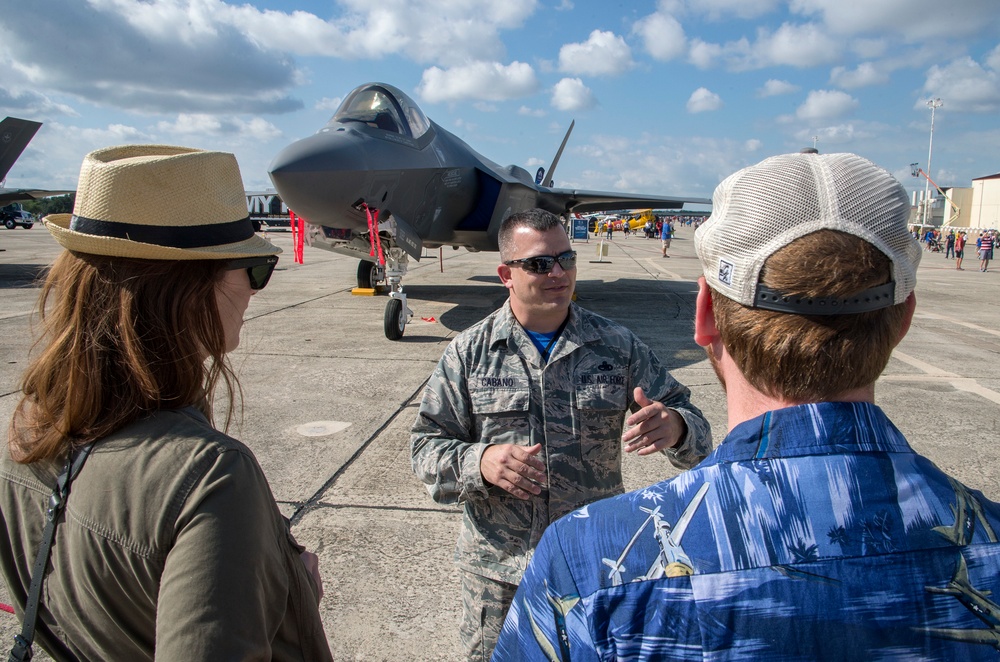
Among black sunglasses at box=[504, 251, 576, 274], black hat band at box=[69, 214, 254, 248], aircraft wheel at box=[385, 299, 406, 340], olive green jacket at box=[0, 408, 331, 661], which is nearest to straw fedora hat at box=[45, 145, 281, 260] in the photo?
black hat band at box=[69, 214, 254, 248]

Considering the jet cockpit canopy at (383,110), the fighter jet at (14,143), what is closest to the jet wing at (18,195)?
the fighter jet at (14,143)

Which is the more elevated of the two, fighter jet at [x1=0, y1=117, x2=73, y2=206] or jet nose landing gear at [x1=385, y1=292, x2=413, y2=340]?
fighter jet at [x1=0, y1=117, x2=73, y2=206]

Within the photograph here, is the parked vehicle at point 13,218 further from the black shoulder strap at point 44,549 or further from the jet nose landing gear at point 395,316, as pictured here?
the black shoulder strap at point 44,549

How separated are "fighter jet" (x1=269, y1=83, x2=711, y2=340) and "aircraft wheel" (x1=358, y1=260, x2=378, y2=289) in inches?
114

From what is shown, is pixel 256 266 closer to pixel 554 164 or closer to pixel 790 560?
pixel 790 560

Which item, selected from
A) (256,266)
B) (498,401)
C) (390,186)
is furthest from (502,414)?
(390,186)

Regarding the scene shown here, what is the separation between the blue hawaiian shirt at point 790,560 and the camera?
81cm

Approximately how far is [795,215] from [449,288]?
14.5m

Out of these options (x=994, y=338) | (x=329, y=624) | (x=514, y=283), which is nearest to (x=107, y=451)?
(x=514, y=283)

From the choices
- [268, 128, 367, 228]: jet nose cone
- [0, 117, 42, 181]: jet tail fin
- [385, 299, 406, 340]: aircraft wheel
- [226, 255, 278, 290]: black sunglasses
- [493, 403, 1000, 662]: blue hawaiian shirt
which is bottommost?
[385, 299, 406, 340]: aircraft wheel

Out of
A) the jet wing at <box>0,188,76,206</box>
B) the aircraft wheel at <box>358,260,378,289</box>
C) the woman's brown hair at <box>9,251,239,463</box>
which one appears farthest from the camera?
the jet wing at <box>0,188,76,206</box>

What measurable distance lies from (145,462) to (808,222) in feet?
3.78

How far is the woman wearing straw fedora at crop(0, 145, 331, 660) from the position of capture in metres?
1.06

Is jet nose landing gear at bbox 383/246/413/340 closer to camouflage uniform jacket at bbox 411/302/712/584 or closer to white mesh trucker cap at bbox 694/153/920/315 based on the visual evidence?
camouflage uniform jacket at bbox 411/302/712/584
